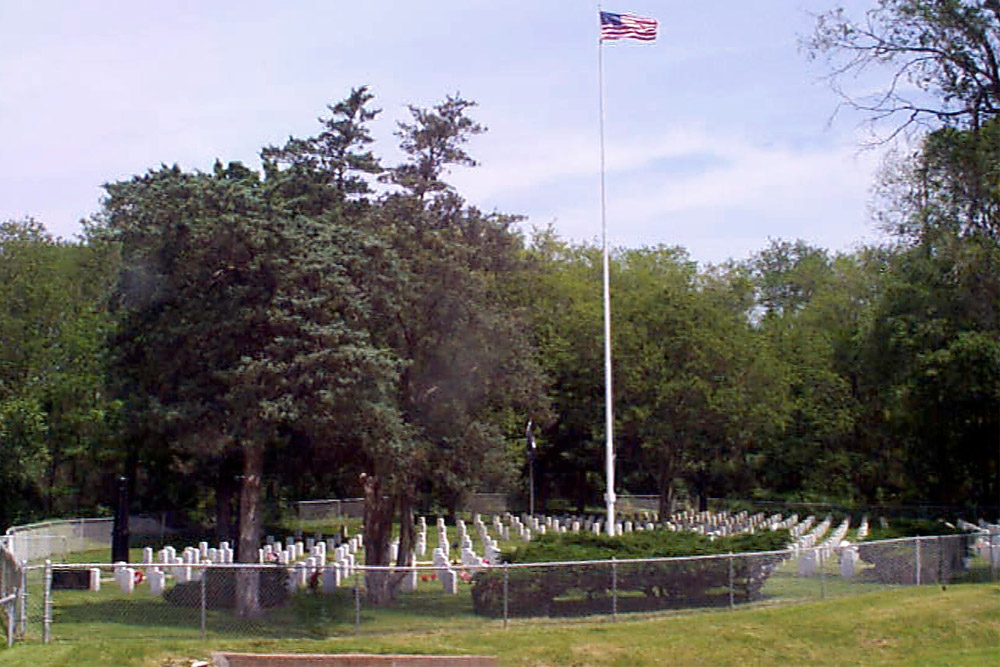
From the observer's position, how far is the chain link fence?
1730cm

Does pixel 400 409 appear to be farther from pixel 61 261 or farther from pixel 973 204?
pixel 61 261

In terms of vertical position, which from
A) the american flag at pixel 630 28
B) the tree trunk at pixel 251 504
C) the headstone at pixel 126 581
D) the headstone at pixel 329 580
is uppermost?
the american flag at pixel 630 28

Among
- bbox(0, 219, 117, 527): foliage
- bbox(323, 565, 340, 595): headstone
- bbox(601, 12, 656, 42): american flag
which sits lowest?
bbox(323, 565, 340, 595): headstone

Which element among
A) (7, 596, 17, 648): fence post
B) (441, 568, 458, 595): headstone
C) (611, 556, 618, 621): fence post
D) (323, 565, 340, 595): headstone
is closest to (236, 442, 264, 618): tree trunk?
(323, 565, 340, 595): headstone

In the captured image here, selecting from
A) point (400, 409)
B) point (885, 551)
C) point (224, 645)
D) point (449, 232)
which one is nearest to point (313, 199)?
point (449, 232)

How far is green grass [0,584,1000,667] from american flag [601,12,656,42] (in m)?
14.6

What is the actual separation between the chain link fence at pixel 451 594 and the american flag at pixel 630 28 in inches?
519

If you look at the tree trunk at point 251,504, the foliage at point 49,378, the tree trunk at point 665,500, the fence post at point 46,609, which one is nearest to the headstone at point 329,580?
the tree trunk at point 251,504

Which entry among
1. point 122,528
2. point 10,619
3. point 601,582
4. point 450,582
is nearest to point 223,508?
point 122,528

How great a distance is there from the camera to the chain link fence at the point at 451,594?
1730 cm

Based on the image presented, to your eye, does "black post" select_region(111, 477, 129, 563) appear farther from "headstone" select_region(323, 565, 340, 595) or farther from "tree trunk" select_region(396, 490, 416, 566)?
"headstone" select_region(323, 565, 340, 595)

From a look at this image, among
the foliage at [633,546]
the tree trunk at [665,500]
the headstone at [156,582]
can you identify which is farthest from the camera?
the tree trunk at [665,500]

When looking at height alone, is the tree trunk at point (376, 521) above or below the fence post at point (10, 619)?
above

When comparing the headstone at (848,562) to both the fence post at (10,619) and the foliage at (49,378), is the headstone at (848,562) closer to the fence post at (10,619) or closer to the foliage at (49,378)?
the fence post at (10,619)
